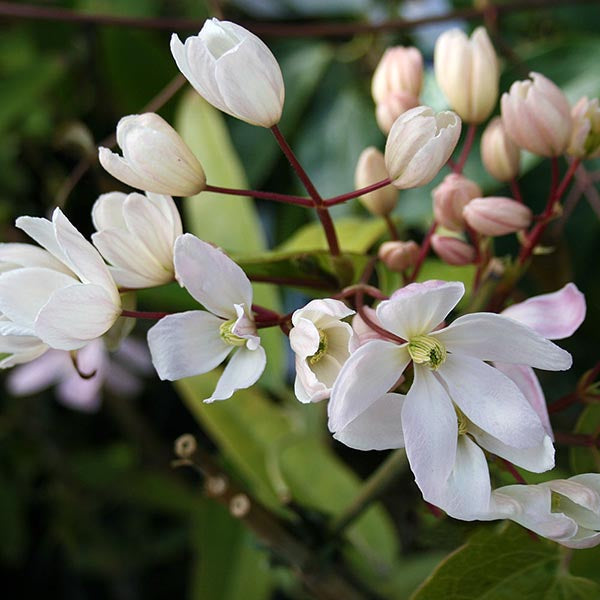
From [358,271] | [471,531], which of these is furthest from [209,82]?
[471,531]

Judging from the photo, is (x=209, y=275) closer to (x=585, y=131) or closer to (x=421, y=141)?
(x=421, y=141)

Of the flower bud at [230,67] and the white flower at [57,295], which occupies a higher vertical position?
the flower bud at [230,67]

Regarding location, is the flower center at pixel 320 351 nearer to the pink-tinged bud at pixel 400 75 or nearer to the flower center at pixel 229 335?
the flower center at pixel 229 335

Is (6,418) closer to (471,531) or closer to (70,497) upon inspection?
(70,497)

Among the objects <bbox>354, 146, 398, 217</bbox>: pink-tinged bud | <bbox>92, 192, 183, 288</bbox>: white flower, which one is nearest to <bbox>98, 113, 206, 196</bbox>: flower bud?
<bbox>92, 192, 183, 288</bbox>: white flower

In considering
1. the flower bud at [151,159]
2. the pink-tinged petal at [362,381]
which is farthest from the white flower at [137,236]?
the pink-tinged petal at [362,381]

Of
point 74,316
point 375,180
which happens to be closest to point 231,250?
point 375,180

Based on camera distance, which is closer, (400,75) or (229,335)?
(229,335)
